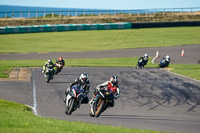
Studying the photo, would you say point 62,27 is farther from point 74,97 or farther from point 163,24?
point 74,97

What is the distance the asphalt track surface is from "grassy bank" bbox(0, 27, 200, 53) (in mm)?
27521

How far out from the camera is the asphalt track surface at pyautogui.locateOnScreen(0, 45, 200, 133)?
15.8 m

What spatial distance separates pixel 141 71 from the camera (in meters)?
32.7

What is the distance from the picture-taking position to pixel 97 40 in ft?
218

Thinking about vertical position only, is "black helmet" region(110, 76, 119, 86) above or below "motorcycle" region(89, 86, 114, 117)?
above

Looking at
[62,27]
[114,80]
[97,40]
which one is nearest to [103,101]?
[114,80]

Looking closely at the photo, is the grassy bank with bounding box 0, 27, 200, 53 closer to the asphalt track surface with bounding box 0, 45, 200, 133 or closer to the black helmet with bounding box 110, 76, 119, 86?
the asphalt track surface with bounding box 0, 45, 200, 133

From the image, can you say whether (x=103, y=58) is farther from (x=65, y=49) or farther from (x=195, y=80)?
(x=195, y=80)

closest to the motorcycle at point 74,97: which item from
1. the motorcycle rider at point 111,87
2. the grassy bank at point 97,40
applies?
the motorcycle rider at point 111,87

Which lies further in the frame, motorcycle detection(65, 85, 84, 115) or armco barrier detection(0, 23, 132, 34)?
armco barrier detection(0, 23, 132, 34)

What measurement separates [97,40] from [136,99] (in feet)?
151

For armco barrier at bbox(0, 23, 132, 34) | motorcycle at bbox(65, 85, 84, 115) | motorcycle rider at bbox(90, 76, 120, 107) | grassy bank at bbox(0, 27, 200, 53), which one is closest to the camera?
motorcycle rider at bbox(90, 76, 120, 107)

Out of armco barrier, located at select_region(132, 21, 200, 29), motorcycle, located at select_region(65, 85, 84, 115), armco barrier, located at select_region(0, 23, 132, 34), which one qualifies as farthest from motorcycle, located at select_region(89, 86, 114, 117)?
armco barrier, located at select_region(132, 21, 200, 29)

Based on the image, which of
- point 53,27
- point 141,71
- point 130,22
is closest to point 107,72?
point 141,71
